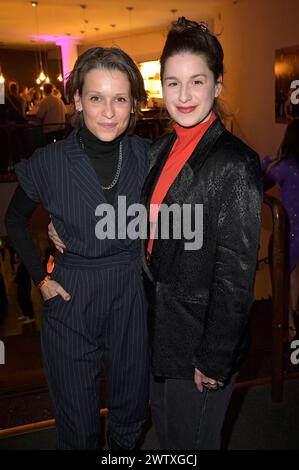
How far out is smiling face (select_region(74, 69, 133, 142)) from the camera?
1487 millimetres

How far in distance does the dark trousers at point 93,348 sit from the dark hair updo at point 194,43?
0.73 meters

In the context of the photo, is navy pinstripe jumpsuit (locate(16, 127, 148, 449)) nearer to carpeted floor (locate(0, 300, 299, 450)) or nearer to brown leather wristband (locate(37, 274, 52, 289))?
brown leather wristband (locate(37, 274, 52, 289))

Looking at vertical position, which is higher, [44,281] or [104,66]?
[104,66]

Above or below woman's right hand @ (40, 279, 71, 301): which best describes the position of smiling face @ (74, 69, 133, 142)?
above

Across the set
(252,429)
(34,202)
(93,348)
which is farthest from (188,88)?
(252,429)

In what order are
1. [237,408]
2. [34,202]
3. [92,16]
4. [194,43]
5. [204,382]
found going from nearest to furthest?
[194,43] < [204,382] < [34,202] < [237,408] < [92,16]

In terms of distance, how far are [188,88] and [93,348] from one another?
971mm

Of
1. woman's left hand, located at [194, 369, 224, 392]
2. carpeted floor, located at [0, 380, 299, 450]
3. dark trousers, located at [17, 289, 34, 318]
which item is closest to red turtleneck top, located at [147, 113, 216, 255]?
woman's left hand, located at [194, 369, 224, 392]

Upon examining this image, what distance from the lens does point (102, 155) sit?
1607 millimetres

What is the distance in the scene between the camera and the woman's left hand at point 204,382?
1421mm

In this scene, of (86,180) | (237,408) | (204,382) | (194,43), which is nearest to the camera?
(194,43)

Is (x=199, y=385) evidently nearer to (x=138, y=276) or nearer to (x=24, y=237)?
(x=138, y=276)

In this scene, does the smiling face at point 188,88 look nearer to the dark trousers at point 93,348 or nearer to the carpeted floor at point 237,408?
the dark trousers at point 93,348

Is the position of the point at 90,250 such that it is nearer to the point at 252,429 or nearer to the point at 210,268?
the point at 210,268
